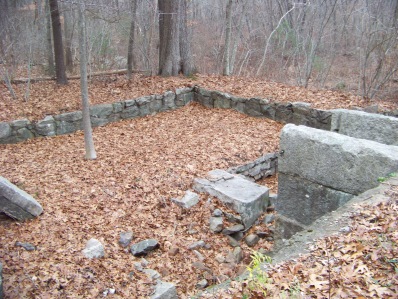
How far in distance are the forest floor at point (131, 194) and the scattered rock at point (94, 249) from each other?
0.07m

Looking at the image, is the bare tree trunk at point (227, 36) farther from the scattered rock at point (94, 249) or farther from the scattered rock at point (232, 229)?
the scattered rock at point (94, 249)

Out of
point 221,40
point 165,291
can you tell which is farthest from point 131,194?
point 221,40

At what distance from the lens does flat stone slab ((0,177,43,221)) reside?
14.2 feet

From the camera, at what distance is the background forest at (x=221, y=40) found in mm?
9958

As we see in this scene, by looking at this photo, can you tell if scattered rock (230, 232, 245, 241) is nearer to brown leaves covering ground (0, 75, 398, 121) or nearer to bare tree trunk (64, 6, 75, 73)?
brown leaves covering ground (0, 75, 398, 121)

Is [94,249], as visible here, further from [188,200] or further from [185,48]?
[185,48]

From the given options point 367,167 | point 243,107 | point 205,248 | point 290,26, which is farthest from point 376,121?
point 290,26

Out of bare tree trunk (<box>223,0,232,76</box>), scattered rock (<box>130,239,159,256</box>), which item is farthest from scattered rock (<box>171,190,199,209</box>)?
bare tree trunk (<box>223,0,232,76</box>)

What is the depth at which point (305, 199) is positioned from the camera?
4.19 meters

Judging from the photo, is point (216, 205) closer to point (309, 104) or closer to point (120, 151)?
point (120, 151)

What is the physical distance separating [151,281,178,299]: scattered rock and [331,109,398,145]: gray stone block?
328 cm

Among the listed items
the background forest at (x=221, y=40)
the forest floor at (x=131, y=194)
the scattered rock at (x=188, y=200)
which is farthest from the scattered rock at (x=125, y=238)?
the background forest at (x=221, y=40)

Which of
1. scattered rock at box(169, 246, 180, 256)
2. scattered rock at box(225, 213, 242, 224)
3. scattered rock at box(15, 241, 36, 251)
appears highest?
scattered rock at box(15, 241, 36, 251)

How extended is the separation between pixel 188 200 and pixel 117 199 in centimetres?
105
